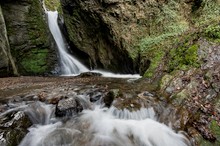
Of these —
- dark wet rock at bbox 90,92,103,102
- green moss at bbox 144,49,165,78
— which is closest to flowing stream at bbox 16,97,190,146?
dark wet rock at bbox 90,92,103,102

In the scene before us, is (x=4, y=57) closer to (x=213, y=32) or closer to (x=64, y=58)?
(x=64, y=58)

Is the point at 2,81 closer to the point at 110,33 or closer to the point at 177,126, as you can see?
the point at 110,33

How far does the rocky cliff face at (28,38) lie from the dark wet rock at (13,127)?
26.4 feet

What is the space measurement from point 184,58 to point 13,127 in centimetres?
551

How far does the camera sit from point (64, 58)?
47.7 ft

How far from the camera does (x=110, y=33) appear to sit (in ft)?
41.4

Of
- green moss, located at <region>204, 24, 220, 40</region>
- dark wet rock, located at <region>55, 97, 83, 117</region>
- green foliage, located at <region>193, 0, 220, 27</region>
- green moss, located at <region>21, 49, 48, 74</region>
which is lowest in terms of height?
dark wet rock, located at <region>55, 97, 83, 117</region>

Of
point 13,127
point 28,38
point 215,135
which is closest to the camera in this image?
point 215,135

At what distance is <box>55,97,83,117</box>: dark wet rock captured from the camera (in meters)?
5.95

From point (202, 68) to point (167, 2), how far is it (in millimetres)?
6329

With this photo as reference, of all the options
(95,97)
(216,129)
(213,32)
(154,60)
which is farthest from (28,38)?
(216,129)

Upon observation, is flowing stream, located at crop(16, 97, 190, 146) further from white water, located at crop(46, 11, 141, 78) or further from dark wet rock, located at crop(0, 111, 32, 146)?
white water, located at crop(46, 11, 141, 78)

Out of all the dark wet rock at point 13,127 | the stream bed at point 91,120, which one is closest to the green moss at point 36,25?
the stream bed at point 91,120

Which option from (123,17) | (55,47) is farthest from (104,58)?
(55,47)
